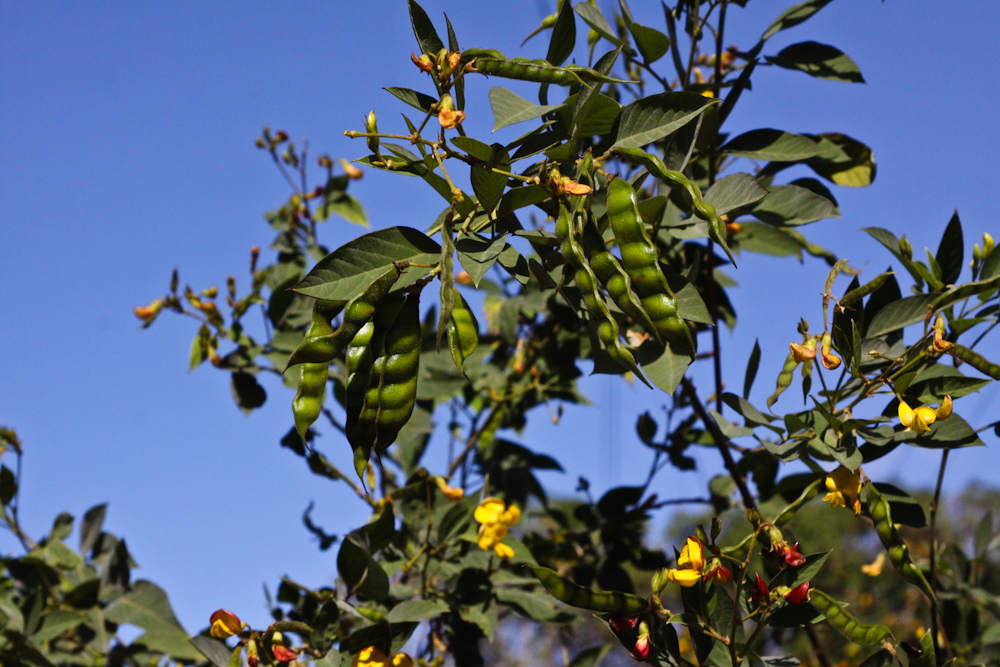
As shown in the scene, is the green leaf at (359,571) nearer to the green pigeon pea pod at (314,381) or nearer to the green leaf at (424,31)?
the green pigeon pea pod at (314,381)

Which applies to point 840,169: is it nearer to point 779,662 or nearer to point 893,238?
point 893,238

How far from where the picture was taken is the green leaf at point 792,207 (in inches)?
66.3

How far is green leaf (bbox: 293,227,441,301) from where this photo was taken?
113 cm

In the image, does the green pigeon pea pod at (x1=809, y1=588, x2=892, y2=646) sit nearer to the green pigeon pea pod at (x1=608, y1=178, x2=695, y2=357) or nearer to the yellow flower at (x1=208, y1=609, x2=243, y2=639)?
the green pigeon pea pod at (x1=608, y1=178, x2=695, y2=357)

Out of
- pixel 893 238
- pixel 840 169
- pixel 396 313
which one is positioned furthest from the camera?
pixel 840 169

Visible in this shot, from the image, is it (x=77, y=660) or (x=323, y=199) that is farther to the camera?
(x=323, y=199)

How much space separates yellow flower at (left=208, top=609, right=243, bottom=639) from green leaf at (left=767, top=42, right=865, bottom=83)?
186 centimetres

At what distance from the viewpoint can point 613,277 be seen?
1104 mm

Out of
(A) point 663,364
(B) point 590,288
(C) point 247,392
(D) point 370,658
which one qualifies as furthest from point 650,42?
(C) point 247,392

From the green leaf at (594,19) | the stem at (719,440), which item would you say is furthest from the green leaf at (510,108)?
the stem at (719,440)

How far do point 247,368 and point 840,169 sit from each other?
6.56ft

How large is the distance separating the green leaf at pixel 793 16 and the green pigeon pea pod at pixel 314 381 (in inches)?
56.3

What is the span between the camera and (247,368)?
260 centimetres

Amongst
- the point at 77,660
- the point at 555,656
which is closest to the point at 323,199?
the point at 77,660
